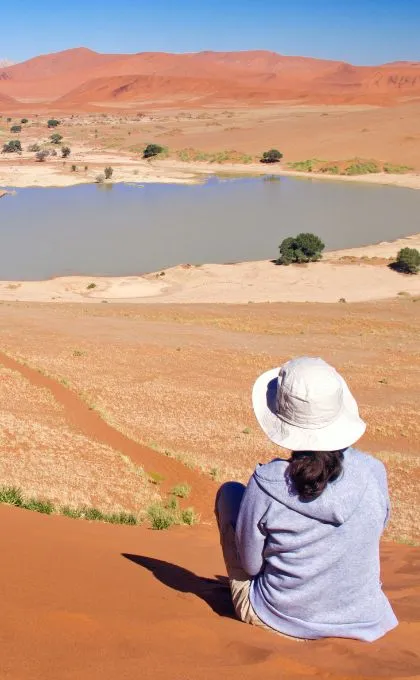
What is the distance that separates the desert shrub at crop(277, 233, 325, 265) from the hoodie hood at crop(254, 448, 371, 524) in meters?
35.0

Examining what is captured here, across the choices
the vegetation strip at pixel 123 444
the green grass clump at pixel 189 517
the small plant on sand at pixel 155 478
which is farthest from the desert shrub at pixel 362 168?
the green grass clump at pixel 189 517

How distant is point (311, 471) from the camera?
9.91 ft

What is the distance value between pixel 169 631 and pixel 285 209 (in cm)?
5015

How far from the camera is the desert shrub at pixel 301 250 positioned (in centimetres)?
3775

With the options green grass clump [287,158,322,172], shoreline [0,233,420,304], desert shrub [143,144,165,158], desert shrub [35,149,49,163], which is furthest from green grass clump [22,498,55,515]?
desert shrub [143,144,165,158]

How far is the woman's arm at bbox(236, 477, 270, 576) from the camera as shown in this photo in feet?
10.4

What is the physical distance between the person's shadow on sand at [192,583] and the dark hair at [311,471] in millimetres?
1083

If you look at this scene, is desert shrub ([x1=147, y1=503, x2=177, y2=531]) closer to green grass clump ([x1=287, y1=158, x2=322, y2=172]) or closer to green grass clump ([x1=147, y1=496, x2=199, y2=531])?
green grass clump ([x1=147, y1=496, x2=199, y2=531])

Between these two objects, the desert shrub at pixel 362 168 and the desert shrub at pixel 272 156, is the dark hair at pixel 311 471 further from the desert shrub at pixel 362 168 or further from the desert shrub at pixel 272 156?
the desert shrub at pixel 272 156

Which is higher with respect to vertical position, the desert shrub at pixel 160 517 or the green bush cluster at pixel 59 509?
the green bush cluster at pixel 59 509

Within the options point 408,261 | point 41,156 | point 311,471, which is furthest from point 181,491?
point 41,156

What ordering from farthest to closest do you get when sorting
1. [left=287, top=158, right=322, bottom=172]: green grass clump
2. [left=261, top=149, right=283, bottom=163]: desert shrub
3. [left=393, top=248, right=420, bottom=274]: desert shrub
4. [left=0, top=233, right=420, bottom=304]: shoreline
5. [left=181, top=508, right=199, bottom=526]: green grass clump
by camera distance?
[left=261, top=149, right=283, bottom=163]: desert shrub, [left=287, top=158, right=322, bottom=172]: green grass clump, [left=393, top=248, right=420, bottom=274]: desert shrub, [left=0, top=233, right=420, bottom=304]: shoreline, [left=181, top=508, right=199, bottom=526]: green grass clump

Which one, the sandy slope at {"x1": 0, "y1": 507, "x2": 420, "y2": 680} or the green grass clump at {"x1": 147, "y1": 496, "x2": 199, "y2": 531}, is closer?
the sandy slope at {"x1": 0, "y1": 507, "x2": 420, "y2": 680}

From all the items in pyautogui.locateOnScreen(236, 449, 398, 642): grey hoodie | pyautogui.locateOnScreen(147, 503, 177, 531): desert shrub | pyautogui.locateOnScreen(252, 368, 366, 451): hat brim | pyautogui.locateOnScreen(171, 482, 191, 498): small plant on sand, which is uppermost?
pyautogui.locateOnScreen(252, 368, 366, 451): hat brim
